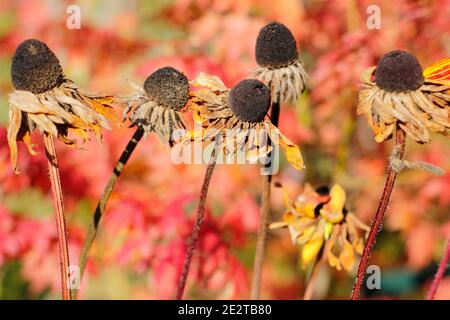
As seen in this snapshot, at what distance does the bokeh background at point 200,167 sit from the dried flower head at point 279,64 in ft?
1.61

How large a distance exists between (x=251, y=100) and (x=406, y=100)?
0.24 m

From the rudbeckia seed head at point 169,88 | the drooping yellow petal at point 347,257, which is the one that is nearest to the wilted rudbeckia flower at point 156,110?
the rudbeckia seed head at point 169,88

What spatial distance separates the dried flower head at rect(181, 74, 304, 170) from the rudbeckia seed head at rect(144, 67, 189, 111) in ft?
0.08

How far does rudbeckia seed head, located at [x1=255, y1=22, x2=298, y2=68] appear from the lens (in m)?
1.12

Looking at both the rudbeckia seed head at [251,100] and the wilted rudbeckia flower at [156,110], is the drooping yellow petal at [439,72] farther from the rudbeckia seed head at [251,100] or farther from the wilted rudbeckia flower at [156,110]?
the wilted rudbeckia flower at [156,110]

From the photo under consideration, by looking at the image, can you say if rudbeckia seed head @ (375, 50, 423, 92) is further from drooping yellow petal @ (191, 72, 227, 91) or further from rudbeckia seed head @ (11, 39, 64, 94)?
rudbeckia seed head @ (11, 39, 64, 94)

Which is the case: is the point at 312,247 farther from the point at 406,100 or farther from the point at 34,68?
the point at 34,68

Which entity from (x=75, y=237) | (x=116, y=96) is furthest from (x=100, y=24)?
(x=116, y=96)

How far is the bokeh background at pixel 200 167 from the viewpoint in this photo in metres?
1.89

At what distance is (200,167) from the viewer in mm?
2127

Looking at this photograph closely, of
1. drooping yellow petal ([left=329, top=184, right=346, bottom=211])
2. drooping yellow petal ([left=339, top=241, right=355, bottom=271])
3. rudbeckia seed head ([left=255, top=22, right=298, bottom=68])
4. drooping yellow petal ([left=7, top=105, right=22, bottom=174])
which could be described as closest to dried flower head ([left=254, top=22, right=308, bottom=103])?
rudbeckia seed head ([left=255, top=22, right=298, bottom=68])
